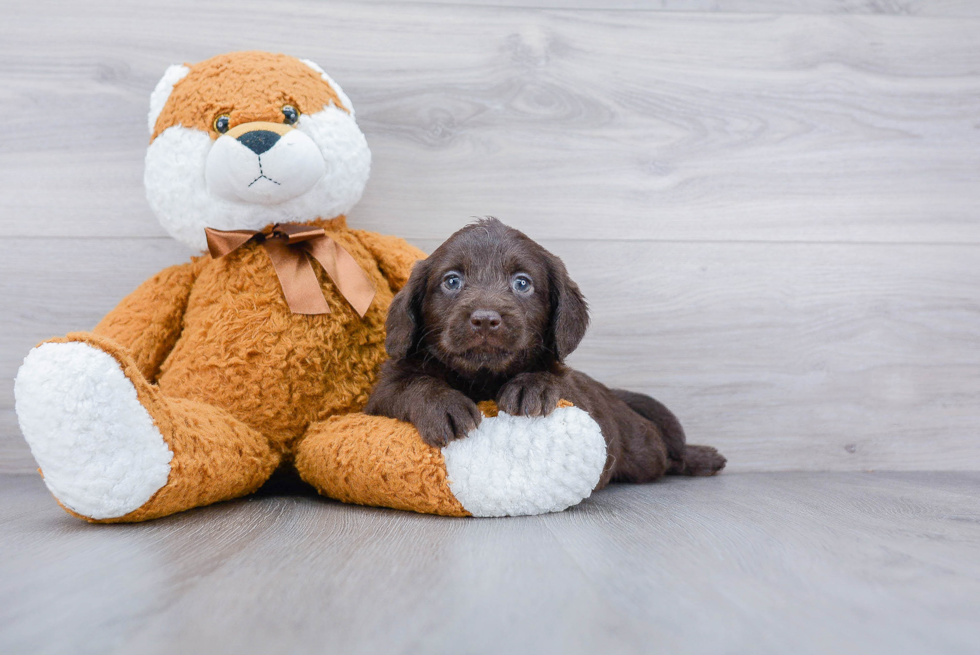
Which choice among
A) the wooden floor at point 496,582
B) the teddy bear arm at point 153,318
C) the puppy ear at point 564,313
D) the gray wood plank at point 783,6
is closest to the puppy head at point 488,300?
the puppy ear at point 564,313

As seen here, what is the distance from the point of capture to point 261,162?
117 centimetres

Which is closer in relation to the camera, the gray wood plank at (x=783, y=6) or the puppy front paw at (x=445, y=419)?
the puppy front paw at (x=445, y=419)

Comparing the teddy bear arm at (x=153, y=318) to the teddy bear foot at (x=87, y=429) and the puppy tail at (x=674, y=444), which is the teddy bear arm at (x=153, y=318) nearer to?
the teddy bear foot at (x=87, y=429)

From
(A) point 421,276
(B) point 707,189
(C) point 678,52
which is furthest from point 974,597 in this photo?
(C) point 678,52

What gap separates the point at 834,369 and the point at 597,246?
62 cm

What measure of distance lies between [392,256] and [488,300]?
1.25 ft

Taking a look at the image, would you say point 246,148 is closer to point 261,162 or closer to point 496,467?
point 261,162

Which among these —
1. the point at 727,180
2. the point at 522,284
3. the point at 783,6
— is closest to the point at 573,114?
the point at 727,180

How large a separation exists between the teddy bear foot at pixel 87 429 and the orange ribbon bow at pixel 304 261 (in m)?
0.34

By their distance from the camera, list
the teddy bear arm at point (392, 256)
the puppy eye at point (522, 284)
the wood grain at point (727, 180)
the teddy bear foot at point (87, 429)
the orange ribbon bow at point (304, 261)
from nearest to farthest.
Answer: the teddy bear foot at point (87, 429), the puppy eye at point (522, 284), the orange ribbon bow at point (304, 261), the teddy bear arm at point (392, 256), the wood grain at point (727, 180)

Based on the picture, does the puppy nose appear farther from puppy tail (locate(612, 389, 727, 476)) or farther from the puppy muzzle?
puppy tail (locate(612, 389, 727, 476))

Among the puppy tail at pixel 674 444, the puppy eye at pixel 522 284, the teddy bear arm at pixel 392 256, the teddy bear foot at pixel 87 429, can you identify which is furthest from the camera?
the puppy tail at pixel 674 444

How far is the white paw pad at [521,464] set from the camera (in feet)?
3.33

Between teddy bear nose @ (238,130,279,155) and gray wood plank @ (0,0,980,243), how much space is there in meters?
0.43
